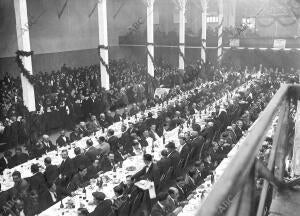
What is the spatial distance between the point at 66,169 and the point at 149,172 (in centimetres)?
206

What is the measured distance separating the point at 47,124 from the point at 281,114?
41.4ft

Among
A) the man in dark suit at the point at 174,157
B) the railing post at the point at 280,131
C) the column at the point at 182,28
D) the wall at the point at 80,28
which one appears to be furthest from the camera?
the column at the point at 182,28

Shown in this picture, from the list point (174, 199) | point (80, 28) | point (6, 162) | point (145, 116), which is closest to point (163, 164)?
point (174, 199)

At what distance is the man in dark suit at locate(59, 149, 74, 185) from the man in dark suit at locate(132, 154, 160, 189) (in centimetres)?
164

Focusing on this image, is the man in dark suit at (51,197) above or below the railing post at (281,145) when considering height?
below

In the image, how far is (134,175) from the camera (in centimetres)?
806

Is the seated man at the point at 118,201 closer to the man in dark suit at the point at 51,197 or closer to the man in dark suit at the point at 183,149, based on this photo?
the man in dark suit at the point at 51,197

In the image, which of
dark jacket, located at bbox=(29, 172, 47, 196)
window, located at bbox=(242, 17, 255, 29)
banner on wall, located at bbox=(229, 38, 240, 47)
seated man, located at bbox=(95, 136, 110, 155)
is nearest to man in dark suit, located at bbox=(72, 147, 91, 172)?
seated man, located at bbox=(95, 136, 110, 155)

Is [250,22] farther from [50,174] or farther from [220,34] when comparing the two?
[50,174]

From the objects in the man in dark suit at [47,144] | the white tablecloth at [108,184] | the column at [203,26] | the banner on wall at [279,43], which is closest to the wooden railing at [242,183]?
the white tablecloth at [108,184]

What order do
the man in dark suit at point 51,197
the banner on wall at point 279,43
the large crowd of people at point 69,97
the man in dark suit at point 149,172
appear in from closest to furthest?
1. the man in dark suit at point 51,197
2. the man in dark suit at point 149,172
3. the large crowd of people at point 69,97
4. the banner on wall at point 279,43

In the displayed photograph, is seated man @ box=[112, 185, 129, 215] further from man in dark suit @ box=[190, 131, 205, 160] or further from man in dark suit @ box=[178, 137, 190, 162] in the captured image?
man in dark suit @ box=[190, 131, 205, 160]

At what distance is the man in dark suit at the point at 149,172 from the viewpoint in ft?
26.9

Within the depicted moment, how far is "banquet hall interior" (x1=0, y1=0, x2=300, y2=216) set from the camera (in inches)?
77.8
